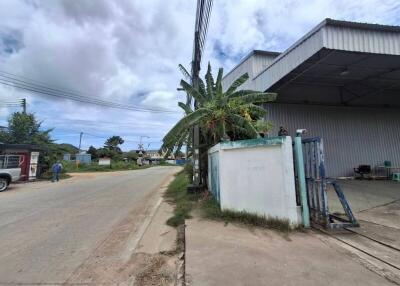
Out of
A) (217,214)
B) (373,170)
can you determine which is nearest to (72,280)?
(217,214)

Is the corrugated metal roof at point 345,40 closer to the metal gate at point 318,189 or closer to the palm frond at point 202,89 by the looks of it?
the palm frond at point 202,89

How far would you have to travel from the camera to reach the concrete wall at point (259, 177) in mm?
6070

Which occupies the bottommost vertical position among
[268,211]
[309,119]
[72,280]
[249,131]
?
[72,280]

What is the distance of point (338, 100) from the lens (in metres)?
16.7

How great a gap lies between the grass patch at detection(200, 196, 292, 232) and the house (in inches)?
712

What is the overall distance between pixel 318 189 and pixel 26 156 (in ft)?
73.3

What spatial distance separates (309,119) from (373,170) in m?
4.80

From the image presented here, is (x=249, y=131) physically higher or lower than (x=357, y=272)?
higher

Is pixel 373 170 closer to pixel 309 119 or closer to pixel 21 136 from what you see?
pixel 309 119

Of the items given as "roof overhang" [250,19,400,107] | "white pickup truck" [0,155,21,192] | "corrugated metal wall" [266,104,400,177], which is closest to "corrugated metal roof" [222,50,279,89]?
"roof overhang" [250,19,400,107]

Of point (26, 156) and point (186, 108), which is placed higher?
point (186, 108)

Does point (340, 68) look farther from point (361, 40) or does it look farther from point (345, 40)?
point (345, 40)

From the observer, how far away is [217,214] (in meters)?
7.24

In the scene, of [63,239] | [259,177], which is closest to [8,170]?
[63,239]
